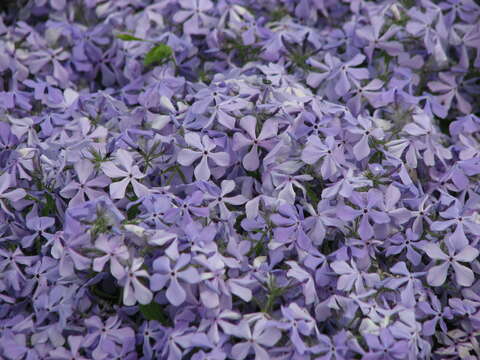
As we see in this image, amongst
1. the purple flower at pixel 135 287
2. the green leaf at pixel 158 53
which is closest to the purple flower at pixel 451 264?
the purple flower at pixel 135 287

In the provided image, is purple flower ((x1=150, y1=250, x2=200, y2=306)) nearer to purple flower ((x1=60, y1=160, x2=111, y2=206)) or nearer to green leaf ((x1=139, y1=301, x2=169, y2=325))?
green leaf ((x1=139, y1=301, x2=169, y2=325))

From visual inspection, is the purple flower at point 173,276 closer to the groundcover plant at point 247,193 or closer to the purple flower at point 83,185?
the groundcover plant at point 247,193

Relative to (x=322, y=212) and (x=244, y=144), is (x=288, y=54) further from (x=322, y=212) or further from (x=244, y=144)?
(x=322, y=212)

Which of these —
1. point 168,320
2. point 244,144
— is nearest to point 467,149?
point 244,144

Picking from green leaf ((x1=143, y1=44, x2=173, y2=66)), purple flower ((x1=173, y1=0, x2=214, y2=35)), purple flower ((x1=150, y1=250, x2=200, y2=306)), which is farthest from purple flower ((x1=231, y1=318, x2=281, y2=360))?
purple flower ((x1=173, y1=0, x2=214, y2=35))

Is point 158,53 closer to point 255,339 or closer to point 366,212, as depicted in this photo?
point 366,212

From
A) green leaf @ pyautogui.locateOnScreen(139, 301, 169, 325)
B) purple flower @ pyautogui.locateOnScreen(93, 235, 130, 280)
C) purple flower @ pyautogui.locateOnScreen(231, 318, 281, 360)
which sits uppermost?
purple flower @ pyautogui.locateOnScreen(93, 235, 130, 280)

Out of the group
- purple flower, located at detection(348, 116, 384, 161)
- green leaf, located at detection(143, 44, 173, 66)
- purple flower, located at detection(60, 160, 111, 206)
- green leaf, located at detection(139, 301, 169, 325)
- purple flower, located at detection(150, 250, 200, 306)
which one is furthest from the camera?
green leaf, located at detection(143, 44, 173, 66)

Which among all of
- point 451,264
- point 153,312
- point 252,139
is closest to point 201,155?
point 252,139

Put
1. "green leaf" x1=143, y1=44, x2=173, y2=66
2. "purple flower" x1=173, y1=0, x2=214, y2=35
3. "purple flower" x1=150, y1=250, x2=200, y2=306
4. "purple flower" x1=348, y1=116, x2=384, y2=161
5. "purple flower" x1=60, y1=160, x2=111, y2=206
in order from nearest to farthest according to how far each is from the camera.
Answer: "purple flower" x1=150, y1=250, x2=200, y2=306 → "purple flower" x1=60, y1=160, x2=111, y2=206 → "purple flower" x1=348, y1=116, x2=384, y2=161 → "green leaf" x1=143, y1=44, x2=173, y2=66 → "purple flower" x1=173, y1=0, x2=214, y2=35
